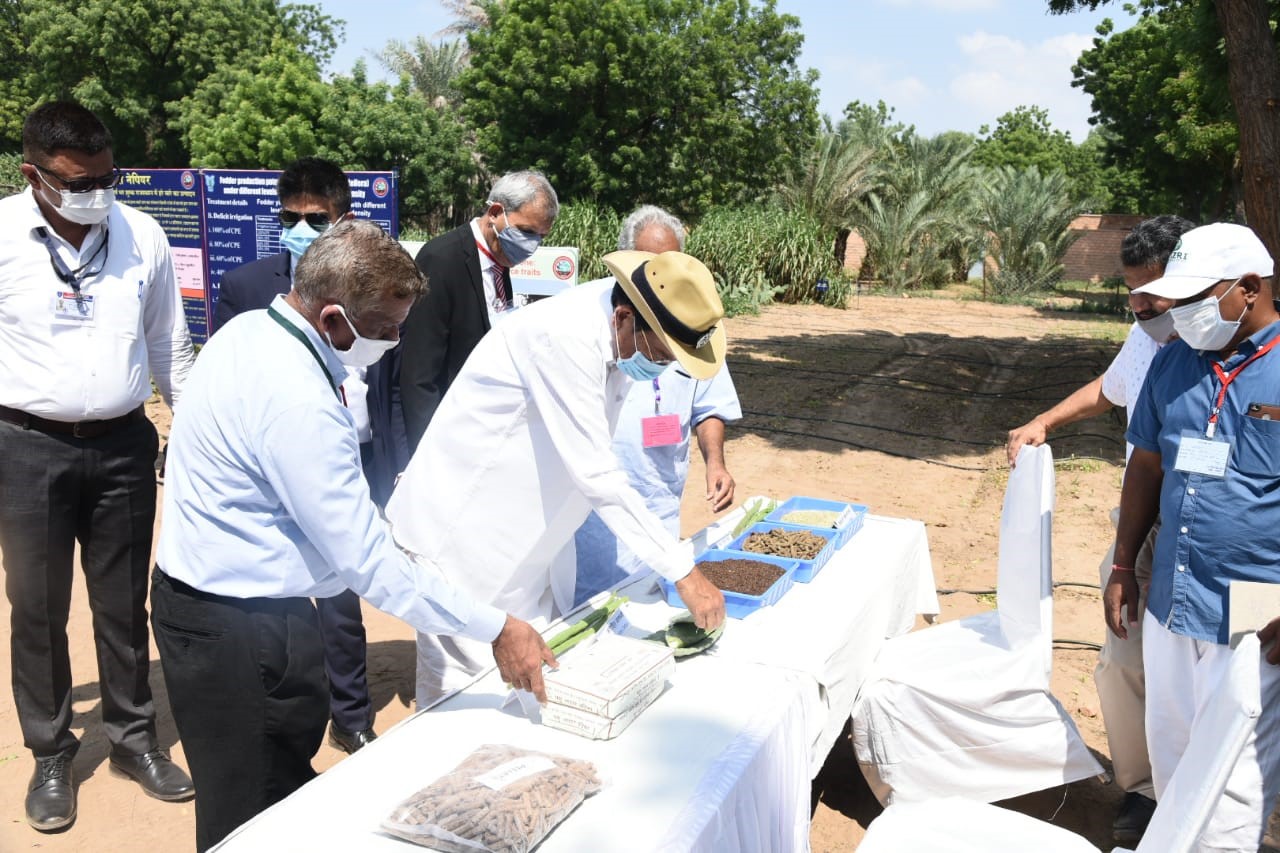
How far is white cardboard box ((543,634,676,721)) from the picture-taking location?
1.89m

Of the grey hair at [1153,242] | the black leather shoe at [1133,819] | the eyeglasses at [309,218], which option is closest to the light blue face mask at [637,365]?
the grey hair at [1153,242]

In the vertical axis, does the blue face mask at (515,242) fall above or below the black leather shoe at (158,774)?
above

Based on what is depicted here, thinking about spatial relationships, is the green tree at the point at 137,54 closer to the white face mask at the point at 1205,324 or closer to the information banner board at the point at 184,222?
the information banner board at the point at 184,222

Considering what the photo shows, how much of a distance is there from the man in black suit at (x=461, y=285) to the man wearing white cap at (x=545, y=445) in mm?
868

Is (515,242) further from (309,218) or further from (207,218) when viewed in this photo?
(207,218)

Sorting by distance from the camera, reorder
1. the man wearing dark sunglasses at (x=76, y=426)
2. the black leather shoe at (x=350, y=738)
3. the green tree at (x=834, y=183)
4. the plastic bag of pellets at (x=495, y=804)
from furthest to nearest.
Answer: the green tree at (x=834, y=183)
the black leather shoe at (x=350, y=738)
the man wearing dark sunglasses at (x=76, y=426)
the plastic bag of pellets at (x=495, y=804)

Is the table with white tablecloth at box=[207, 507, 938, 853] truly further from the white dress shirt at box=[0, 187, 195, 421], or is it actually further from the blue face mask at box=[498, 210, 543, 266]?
the white dress shirt at box=[0, 187, 195, 421]

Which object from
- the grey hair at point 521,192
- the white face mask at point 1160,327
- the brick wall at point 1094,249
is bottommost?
the white face mask at point 1160,327

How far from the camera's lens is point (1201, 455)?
237 cm

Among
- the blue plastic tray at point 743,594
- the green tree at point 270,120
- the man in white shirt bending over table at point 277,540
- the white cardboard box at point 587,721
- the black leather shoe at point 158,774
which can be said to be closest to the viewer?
the man in white shirt bending over table at point 277,540

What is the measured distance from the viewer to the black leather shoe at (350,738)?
339 cm

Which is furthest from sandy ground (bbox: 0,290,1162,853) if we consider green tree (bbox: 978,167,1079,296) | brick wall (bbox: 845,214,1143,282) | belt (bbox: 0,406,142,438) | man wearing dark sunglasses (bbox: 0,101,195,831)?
brick wall (bbox: 845,214,1143,282)

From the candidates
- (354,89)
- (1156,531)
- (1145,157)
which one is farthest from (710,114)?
(1156,531)

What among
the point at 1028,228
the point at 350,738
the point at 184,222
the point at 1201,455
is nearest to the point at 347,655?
the point at 350,738
